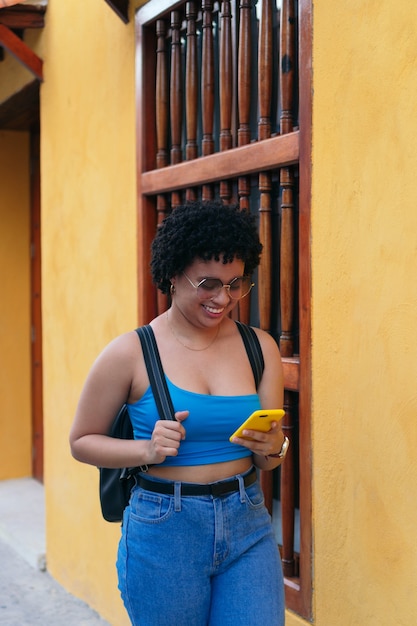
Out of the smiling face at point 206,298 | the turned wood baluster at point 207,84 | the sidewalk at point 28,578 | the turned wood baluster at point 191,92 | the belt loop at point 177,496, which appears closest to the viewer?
the belt loop at point 177,496

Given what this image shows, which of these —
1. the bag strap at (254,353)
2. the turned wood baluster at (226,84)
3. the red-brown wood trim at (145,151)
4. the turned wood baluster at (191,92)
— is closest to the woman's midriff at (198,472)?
the bag strap at (254,353)

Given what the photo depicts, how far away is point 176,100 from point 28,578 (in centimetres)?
308

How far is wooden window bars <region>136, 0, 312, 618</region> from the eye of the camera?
3.21 metres

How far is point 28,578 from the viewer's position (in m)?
5.48

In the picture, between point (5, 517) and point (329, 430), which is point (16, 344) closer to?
point (5, 517)

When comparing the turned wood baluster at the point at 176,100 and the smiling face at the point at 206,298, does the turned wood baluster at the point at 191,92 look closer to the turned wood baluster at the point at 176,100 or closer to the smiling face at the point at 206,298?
the turned wood baluster at the point at 176,100

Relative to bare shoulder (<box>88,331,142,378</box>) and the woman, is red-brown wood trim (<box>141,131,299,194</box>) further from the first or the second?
bare shoulder (<box>88,331,142,378</box>)

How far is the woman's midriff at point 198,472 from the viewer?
2477 millimetres

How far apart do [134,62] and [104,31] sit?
457 mm

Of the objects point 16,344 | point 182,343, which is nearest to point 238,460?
point 182,343

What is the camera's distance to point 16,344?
7.75m

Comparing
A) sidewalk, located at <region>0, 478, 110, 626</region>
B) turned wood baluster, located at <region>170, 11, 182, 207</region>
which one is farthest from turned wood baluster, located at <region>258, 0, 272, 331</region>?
sidewalk, located at <region>0, 478, 110, 626</region>

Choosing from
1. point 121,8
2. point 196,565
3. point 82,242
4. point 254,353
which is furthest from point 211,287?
point 82,242

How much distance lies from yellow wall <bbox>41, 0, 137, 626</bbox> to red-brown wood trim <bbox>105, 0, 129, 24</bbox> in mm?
58
